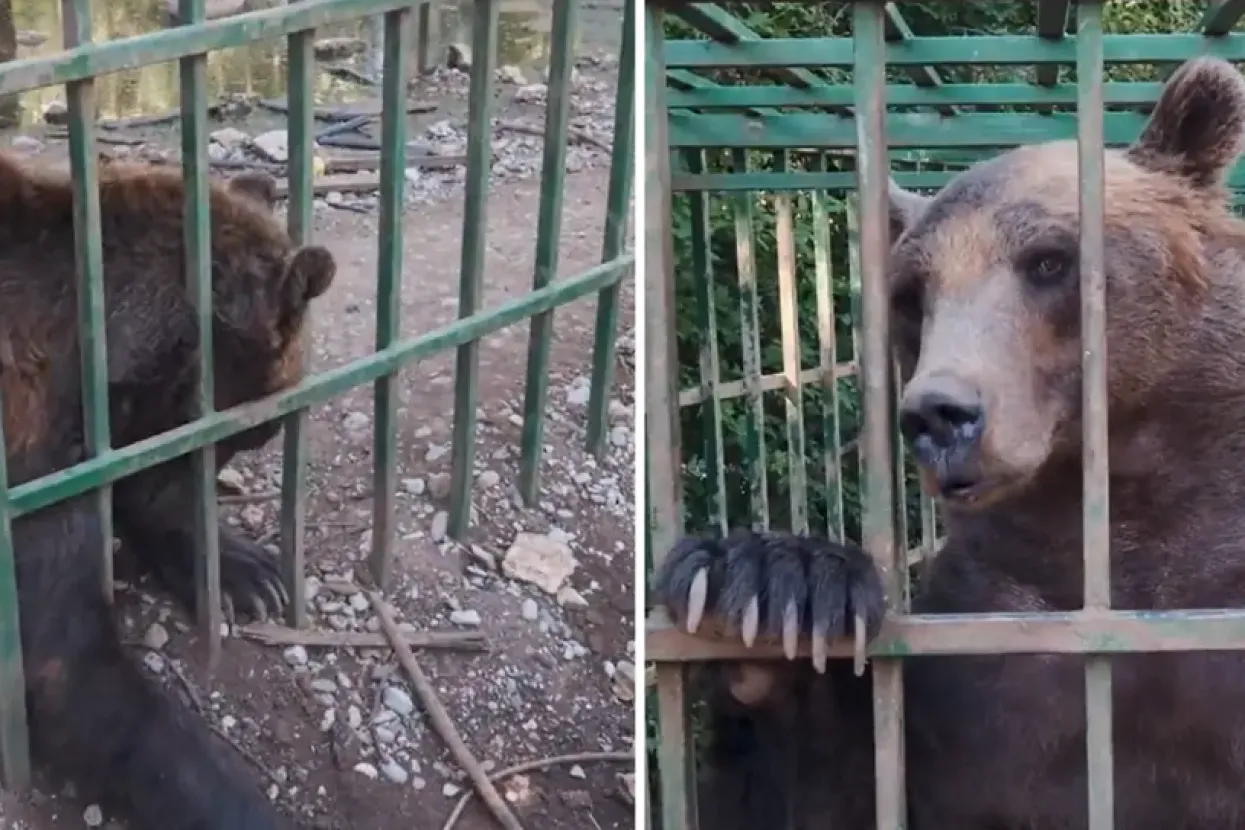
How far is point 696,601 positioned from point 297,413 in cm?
82

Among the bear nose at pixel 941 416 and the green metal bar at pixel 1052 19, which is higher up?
the green metal bar at pixel 1052 19

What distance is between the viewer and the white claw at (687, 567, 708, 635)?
1444 mm

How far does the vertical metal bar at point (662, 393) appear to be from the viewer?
141cm

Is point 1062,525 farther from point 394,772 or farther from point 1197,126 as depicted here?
point 394,772

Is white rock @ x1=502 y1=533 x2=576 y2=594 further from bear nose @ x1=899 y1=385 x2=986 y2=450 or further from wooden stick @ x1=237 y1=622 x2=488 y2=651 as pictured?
bear nose @ x1=899 y1=385 x2=986 y2=450

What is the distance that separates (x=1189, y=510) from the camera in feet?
6.21

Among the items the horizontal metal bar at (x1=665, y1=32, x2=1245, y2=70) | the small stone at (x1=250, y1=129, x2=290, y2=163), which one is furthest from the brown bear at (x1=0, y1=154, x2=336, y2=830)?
the horizontal metal bar at (x1=665, y1=32, x2=1245, y2=70)

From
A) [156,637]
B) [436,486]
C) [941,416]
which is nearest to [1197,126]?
[941,416]

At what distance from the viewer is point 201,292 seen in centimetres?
188

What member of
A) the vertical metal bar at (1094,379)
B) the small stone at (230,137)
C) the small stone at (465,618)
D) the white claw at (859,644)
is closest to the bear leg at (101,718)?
the small stone at (465,618)

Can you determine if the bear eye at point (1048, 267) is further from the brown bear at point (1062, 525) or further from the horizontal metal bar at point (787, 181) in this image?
the horizontal metal bar at point (787, 181)

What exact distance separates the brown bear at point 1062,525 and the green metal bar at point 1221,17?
321 mm

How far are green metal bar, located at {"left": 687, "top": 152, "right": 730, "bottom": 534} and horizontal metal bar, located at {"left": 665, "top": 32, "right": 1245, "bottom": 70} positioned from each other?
0.69 meters

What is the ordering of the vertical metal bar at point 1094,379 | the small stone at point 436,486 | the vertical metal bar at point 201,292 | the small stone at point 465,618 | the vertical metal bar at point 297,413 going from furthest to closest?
1. the small stone at point 436,486
2. the small stone at point 465,618
3. the vertical metal bar at point 297,413
4. the vertical metal bar at point 201,292
5. the vertical metal bar at point 1094,379
